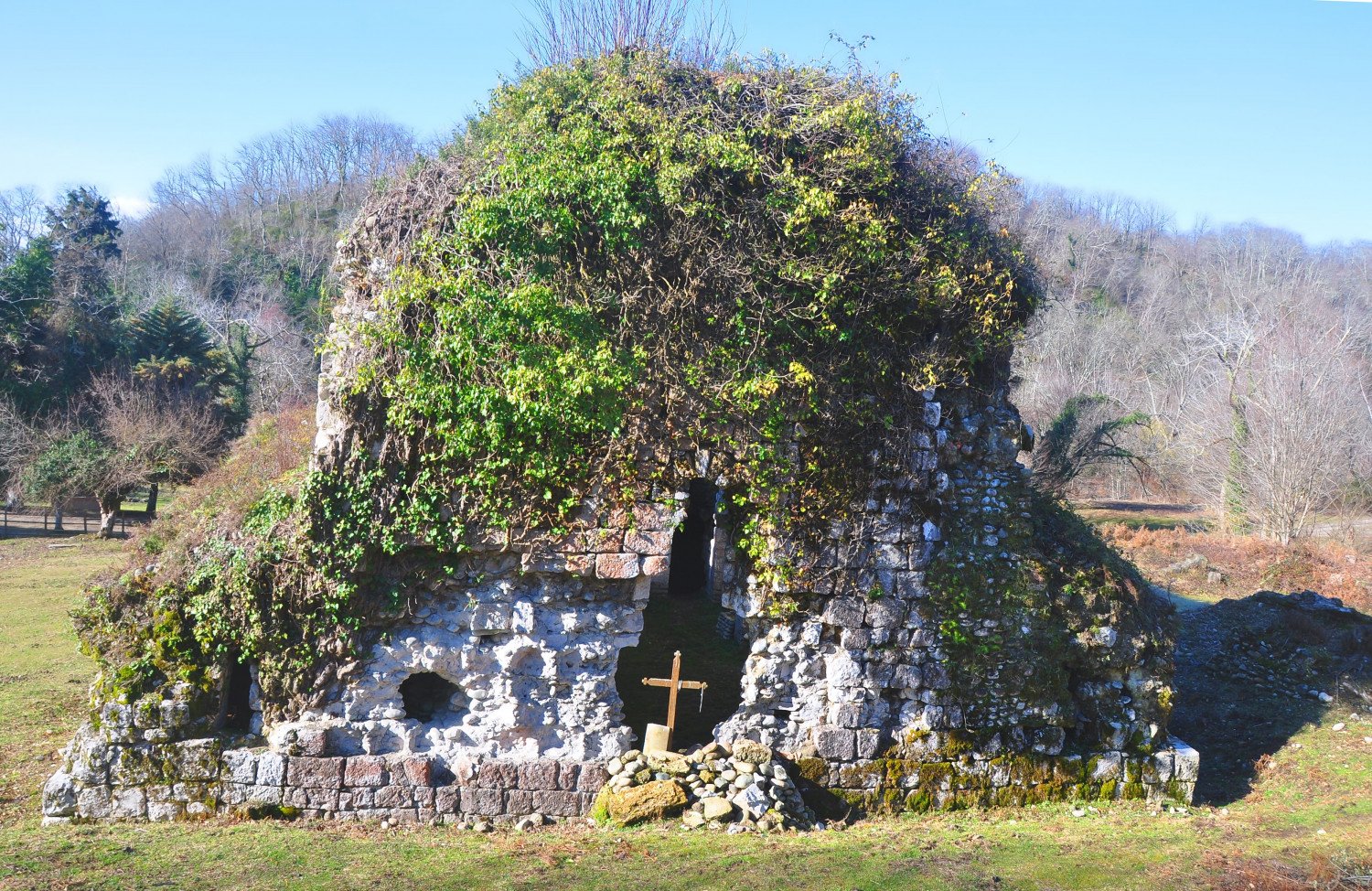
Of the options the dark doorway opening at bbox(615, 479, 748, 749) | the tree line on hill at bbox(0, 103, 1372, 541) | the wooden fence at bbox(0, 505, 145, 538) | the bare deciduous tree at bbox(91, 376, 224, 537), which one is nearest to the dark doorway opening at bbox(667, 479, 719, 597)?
the dark doorway opening at bbox(615, 479, 748, 749)

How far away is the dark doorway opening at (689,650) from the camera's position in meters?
10.3

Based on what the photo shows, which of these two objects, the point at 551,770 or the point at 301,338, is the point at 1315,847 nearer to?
the point at 551,770

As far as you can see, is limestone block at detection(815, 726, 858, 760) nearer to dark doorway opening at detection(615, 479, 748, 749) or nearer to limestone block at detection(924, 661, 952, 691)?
limestone block at detection(924, 661, 952, 691)

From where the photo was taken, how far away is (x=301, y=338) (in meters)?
34.8

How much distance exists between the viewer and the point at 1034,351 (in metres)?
40.5

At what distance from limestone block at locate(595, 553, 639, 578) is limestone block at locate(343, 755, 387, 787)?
8.36 feet

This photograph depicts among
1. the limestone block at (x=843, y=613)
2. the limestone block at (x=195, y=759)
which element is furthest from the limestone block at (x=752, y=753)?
the limestone block at (x=195, y=759)

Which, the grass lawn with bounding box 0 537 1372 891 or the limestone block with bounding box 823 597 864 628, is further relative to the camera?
the limestone block with bounding box 823 597 864 628

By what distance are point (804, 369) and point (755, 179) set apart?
75.4 inches

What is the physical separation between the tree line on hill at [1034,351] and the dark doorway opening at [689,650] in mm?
4962

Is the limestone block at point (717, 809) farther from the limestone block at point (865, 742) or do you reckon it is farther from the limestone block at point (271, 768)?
the limestone block at point (271, 768)

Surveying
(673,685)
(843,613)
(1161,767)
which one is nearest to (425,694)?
(673,685)

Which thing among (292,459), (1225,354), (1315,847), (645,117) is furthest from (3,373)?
(1225,354)

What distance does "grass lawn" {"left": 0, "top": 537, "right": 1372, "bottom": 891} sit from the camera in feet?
22.6
